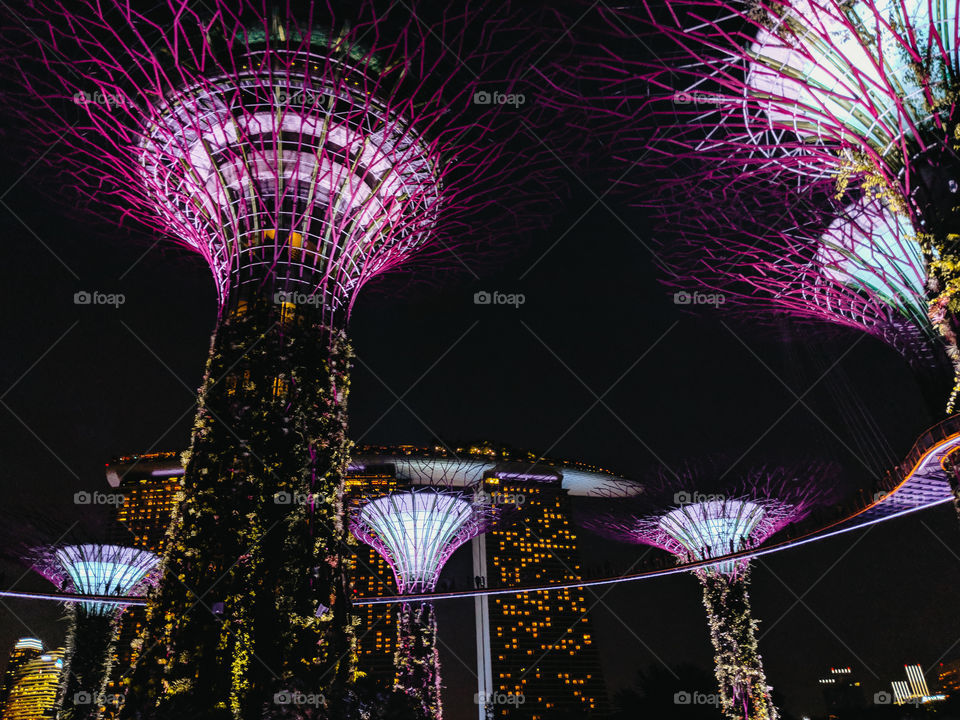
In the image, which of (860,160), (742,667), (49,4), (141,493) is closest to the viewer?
(860,160)

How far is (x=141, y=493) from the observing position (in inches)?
2640

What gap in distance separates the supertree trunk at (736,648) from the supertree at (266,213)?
14.9 metres

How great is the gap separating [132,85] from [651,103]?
27.7ft

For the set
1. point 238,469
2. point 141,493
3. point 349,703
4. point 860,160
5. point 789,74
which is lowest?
point 349,703

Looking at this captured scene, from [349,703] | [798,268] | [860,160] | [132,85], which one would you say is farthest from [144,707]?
[798,268]

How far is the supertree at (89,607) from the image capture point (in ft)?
70.7

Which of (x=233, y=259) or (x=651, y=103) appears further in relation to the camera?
(x=233, y=259)

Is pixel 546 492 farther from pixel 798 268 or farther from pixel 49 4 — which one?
pixel 49 4

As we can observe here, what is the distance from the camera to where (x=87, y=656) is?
71.4ft

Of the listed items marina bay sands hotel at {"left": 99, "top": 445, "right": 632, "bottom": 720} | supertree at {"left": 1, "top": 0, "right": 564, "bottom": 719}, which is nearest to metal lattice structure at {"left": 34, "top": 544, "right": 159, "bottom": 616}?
supertree at {"left": 1, "top": 0, "right": 564, "bottom": 719}
